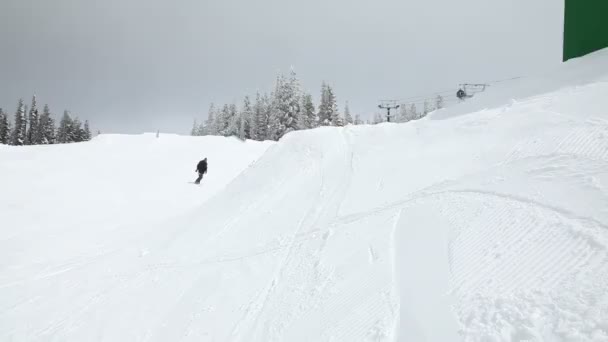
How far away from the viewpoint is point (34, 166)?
20328mm

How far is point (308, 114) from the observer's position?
175 feet

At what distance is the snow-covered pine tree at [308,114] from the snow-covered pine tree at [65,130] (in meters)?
54.5

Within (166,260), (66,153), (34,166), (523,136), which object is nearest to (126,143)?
(66,153)

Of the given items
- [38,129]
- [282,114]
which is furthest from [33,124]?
[282,114]

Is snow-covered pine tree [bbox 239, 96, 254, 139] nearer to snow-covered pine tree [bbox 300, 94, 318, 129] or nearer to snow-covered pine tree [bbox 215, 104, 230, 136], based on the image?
snow-covered pine tree [bbox 215, 104, 230, 136]

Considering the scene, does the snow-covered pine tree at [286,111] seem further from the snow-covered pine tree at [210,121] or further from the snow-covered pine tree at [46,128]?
the snow-covered pine tree at [46,128]

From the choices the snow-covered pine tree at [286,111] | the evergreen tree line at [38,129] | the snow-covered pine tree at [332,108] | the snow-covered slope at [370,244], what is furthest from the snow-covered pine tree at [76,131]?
the snow-covered slope at [370,244]

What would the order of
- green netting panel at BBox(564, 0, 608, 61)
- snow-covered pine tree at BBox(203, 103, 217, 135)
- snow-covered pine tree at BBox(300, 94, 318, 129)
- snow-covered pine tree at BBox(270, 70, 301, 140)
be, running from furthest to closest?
snow-covered pine tree at BBox(203, 103, 217, 135) < snow-covered pine tree at BBox(300, 94, 318, 129) < snow-covered pine tree at BBox(270, 70, 301, 140) < green netting panel at BBox(564, 0, 608, 61)

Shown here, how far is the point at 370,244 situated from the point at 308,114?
157ft

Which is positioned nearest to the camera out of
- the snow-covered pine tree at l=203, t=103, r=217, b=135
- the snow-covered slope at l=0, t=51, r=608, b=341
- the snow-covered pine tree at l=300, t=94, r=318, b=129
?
the snow-covered slope at l=0, t=51, r=608, b=341

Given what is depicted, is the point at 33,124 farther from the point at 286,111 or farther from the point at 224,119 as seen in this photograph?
the point at 286,111

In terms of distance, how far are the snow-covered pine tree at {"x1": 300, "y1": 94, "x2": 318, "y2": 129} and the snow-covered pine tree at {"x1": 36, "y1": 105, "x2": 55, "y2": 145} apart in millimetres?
57453

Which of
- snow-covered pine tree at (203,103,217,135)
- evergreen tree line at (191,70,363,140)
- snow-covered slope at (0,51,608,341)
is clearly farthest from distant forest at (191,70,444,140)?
snow-covered slope at (0,51,608,341)

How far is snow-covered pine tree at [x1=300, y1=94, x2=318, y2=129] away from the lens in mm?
50469
